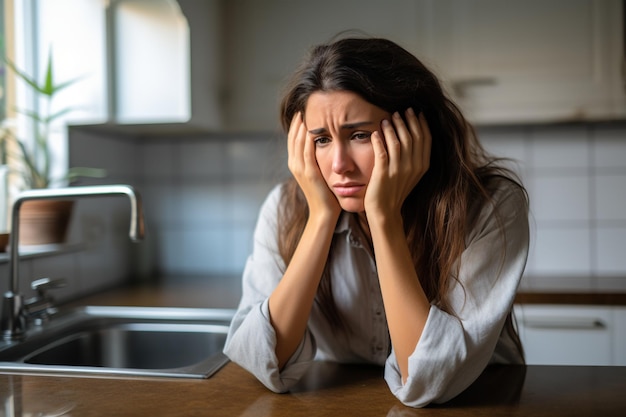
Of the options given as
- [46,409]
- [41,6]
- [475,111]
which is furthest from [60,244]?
[475,111]

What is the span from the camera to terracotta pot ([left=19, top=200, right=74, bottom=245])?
4.90 feet

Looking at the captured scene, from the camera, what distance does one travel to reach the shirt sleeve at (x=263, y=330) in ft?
2.90

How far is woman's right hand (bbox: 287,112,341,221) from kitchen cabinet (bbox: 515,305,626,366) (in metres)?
0.93

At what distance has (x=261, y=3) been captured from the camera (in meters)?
1.94

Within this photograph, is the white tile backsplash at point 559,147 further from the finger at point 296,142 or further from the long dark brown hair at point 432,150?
the finger at point 296,142

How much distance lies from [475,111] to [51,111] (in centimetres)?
126

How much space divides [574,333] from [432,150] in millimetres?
982

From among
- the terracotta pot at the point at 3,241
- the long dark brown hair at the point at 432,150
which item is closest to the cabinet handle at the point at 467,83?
the long dark brown hair at the point at 432,150

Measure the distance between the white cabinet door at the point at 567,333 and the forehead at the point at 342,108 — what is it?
3.31ft

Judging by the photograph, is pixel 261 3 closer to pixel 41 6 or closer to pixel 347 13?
pixel 347 13

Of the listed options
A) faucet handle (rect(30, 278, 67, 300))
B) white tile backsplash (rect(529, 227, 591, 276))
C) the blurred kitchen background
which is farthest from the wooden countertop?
white tile backsplash (rect(529, 227, 591, 276))

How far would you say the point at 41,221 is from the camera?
1509 millimetres

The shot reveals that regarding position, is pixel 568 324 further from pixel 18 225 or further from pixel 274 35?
pixel 18 225

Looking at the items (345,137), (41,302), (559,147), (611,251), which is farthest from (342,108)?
(611,251)
